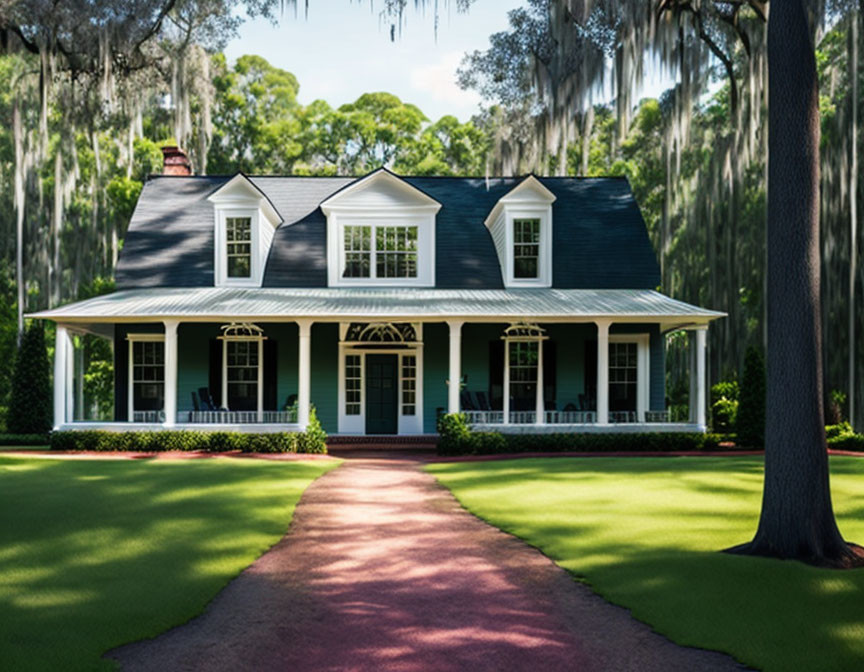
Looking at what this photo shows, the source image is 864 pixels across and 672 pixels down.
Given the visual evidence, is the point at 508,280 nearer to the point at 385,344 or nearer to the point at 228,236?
the point at 385,344

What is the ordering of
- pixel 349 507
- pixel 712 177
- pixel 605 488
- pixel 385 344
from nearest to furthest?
pixel 349 507
pixel 605 488
pixel 385 344
pixel 712 177

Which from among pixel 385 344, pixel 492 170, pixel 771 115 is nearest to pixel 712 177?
pixel 492 170

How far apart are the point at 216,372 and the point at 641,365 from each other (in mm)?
10171

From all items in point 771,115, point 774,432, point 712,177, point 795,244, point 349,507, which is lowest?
point 349,507

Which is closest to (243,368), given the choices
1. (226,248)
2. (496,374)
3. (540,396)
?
(226,248)

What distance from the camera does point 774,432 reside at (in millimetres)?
7406

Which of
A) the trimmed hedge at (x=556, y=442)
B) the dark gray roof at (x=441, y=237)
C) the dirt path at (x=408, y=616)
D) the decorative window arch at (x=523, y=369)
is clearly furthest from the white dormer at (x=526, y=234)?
the dirt path at (x=408, y=616)

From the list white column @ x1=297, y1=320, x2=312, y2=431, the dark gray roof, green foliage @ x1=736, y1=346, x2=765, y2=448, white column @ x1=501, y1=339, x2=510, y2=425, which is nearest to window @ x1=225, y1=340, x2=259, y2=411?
the dark gray roof

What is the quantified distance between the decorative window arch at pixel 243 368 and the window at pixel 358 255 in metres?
2.87

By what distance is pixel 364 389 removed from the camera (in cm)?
1983

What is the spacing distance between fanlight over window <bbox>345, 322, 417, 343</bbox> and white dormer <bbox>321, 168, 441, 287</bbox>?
1.21m

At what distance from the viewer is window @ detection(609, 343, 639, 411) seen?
19.8 metres

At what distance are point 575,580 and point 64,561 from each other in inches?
169

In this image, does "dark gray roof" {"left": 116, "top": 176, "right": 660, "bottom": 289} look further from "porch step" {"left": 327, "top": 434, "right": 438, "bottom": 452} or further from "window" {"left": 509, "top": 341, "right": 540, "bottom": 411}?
"porch step" {"left": 327, "top": 434, "right": 438, "bottom": 452}
